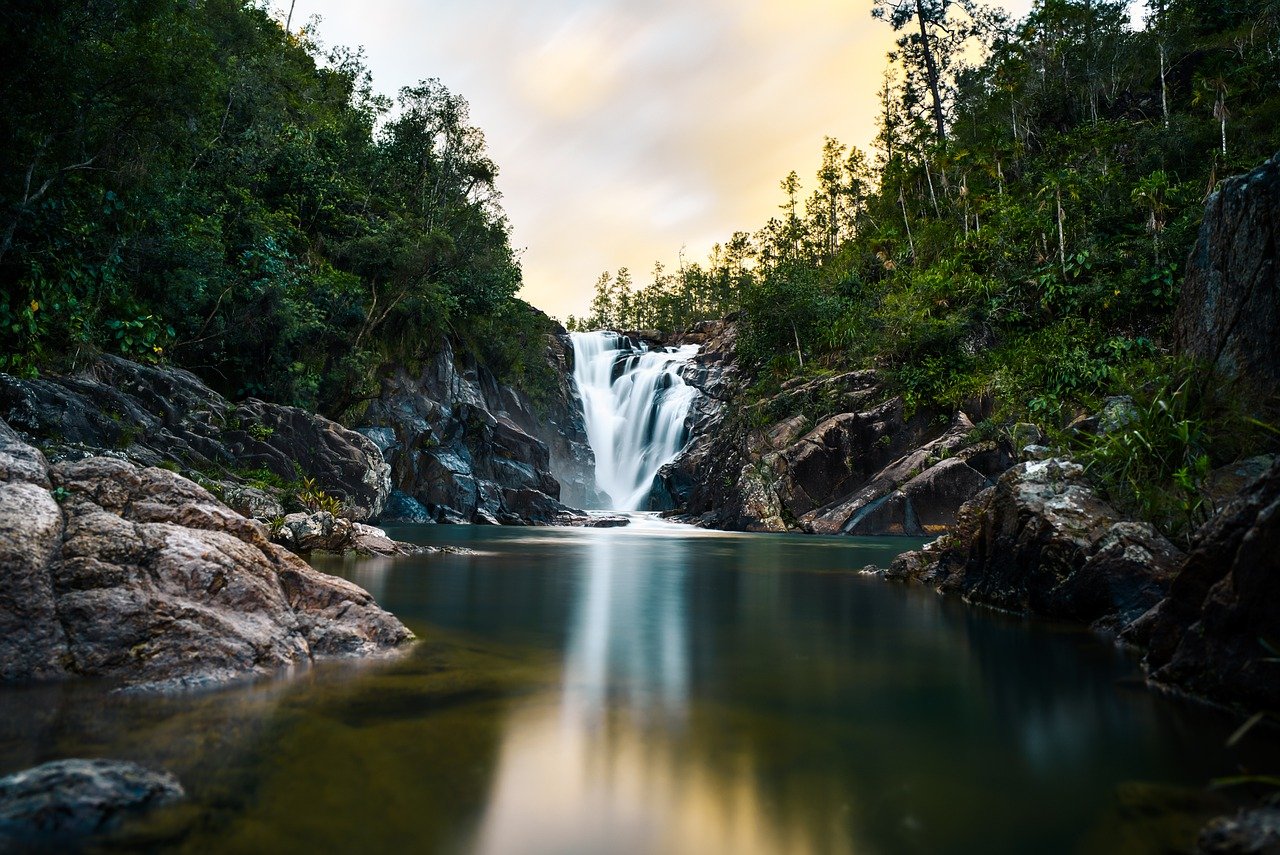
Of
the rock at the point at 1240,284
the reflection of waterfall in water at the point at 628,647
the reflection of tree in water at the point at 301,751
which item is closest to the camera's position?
the reflection of tree in water at the point at 301,751

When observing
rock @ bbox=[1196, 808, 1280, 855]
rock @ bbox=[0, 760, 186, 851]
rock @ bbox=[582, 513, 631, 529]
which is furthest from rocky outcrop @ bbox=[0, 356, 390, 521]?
rock @ bbox=[1196, 808, 1280, 855]

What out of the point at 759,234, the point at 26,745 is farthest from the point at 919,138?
the point at 26,745

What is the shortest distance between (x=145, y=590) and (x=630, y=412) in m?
35.4

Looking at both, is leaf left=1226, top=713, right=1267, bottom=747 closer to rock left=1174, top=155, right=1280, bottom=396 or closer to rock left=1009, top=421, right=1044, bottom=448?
rock left=1174, top=155, right=1280, bottom=396

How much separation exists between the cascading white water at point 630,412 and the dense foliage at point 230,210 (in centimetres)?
562

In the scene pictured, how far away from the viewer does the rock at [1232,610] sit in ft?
11.6

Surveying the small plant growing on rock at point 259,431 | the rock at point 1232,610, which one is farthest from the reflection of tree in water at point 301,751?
the small plant growing on rock at point 259,431

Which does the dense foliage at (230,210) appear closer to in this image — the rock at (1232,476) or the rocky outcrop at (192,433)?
the rocky outcrop at (192,433)

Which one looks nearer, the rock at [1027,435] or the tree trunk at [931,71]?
the rock at [1027,435]

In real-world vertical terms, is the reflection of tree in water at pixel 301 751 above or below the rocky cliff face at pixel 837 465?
below

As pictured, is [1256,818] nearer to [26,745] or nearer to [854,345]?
[26,745]

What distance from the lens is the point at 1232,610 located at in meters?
3.74

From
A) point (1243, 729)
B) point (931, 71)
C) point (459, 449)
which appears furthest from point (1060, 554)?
point (931, 71)

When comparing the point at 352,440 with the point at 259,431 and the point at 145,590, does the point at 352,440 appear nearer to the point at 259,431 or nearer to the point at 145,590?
the point at 259,431
